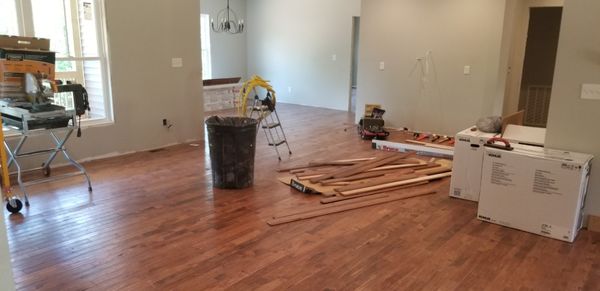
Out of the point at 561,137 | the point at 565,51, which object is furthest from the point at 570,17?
the point at 561,137

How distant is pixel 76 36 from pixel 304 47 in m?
6.11

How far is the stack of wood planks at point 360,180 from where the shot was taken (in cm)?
399

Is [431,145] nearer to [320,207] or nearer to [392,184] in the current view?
[392,184]

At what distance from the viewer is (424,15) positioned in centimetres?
718

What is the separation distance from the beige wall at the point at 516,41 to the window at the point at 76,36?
575 cm

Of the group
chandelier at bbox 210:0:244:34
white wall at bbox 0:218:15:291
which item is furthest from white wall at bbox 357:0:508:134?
white wall at bbox 0:218:15:291

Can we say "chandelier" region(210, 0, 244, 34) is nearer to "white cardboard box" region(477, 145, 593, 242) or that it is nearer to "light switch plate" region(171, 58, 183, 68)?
"light switch plate" region(171, 58, 183, 68)

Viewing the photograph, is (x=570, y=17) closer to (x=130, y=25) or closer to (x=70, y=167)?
(x=130, y=25)

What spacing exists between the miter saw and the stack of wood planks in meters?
2.26

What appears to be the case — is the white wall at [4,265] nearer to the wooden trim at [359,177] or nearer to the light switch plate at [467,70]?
the wooden trim at [359,177]

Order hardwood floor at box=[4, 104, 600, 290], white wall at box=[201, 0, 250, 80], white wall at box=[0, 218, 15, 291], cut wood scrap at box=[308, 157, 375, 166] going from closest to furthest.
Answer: white wall at box=[0, 218, 15, 291] < hardwood floor at box=[4, 104, 600, 290] < cut wood scrap at box=[308, 157, 375, 166] < white wall at box=[201, 0, 250, 80]

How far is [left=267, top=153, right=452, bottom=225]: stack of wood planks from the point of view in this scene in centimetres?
399

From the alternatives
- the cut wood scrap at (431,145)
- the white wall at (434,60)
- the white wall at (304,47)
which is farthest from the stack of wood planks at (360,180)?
the white wall at (304,47)

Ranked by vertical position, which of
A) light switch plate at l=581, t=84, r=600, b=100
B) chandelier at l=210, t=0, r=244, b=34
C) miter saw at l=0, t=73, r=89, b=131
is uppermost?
chandelier at l=210, t=0, r=244, b=34
